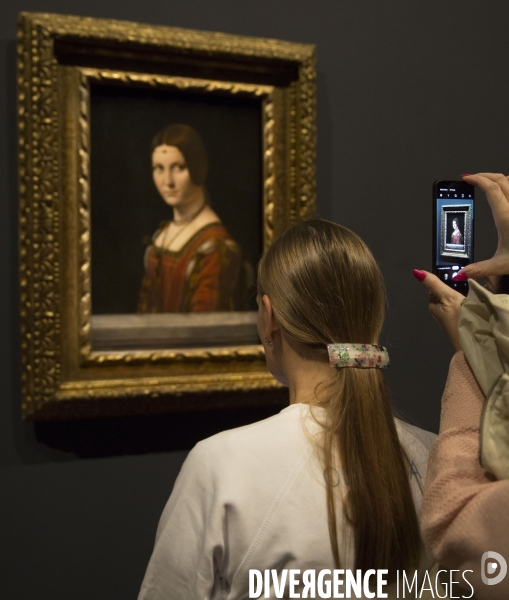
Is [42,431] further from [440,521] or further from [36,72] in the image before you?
[440,521]

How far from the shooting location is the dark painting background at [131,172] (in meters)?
1.92

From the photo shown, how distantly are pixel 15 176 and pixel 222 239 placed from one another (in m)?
0.59

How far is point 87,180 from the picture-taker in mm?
1884

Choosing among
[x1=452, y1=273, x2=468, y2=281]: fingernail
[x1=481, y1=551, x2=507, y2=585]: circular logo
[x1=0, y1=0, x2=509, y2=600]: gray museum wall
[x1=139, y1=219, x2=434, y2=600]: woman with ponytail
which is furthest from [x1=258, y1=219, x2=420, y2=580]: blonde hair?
[x1=0, y1=0, x2=509, y2=600]: gray museum wall

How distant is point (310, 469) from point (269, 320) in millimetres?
290

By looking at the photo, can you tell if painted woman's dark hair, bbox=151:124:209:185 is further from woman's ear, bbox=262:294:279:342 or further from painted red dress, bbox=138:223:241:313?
woman's ear, bbox=262:294:279:342

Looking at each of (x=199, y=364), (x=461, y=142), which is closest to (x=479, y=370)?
(x=199, y=364)

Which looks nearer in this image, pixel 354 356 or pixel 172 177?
pixel 354 356

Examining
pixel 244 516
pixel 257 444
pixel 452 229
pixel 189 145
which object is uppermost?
pixel 189 145

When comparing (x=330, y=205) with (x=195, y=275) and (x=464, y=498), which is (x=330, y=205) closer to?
(x=195, y=275)

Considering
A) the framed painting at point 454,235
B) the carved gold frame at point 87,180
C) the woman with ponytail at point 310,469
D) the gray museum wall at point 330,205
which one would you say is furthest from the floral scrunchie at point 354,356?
the gray museum wall at point 330,205

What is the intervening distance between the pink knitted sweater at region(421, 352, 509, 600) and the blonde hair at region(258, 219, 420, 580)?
0.18 m

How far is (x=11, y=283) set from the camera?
73.9 inches

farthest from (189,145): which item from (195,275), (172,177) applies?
(195,275)
